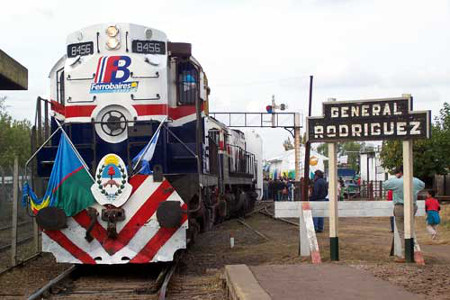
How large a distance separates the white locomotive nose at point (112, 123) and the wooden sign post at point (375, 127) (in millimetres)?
3089

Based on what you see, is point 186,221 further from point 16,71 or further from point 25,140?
point 25,140

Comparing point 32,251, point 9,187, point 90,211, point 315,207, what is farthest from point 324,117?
point 9,187

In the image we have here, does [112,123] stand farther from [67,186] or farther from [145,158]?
[67,186]

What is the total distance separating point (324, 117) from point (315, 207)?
1.87m

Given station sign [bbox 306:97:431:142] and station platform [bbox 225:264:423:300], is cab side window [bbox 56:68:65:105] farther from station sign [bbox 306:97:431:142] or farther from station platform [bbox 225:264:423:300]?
station platform [bbox 225:264:423:300]

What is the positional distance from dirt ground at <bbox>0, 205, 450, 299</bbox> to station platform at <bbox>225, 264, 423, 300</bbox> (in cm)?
35

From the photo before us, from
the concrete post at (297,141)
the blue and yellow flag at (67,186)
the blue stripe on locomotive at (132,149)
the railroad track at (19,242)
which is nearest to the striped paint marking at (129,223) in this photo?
the blue and yellow flag at (67,186)

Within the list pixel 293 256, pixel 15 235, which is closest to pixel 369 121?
pixel 293 256

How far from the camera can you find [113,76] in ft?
35.6

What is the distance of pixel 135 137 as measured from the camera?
1085 cm

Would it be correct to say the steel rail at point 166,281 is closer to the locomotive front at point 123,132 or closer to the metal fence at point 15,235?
the locomotive front at point 123,132

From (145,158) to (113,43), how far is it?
209cm

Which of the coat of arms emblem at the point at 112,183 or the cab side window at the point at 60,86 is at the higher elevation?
the cab side window at the point at 60,86

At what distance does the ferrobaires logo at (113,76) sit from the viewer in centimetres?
1081
